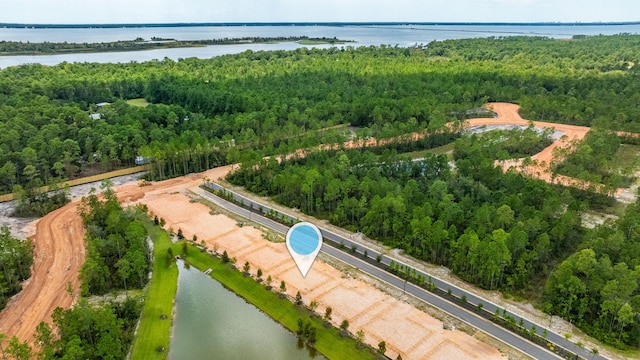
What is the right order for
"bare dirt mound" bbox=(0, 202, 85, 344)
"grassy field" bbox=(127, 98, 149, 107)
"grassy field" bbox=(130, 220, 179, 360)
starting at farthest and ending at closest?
"grassy field" bbox=(127, 98, 149, 107)
"bare dirt mound" bbox=(0, 202, 85, 344)
"grassy field" bbox=(130, 220, 179, 360)

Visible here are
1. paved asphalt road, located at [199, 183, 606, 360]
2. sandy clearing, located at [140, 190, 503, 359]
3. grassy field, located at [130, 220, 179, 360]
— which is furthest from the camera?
sandy clearing, located at [140, 190, 503, 359]

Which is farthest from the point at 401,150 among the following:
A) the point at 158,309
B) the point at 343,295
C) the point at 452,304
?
the point at 158,309

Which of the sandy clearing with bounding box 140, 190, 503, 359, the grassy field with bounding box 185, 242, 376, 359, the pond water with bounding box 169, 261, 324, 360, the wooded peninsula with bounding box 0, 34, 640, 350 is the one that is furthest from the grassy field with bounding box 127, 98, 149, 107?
the pond water with bounding box 169, 261, 324, 360

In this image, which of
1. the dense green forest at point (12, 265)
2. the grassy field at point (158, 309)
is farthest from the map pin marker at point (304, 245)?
the dense green forest at point (12, 265)

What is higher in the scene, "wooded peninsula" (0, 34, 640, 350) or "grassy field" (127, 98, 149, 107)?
"wooded peninsula" (0, 34, 640, 350)

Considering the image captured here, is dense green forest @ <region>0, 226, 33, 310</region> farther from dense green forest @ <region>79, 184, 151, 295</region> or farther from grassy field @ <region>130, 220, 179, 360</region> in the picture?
grassy field @ <region>130, 220, 179, 360</region>
